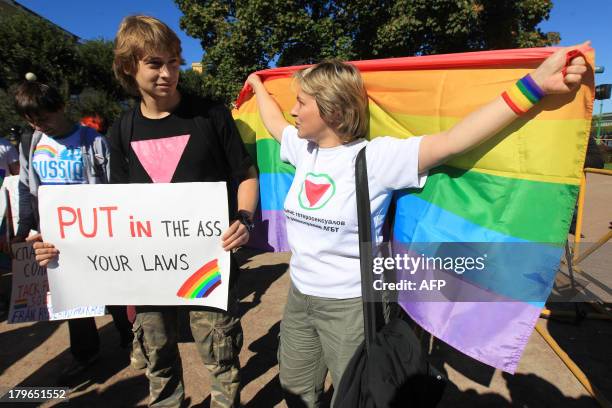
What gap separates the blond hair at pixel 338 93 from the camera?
1.47 metres

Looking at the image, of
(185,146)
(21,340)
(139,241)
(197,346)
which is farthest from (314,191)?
(21,340)

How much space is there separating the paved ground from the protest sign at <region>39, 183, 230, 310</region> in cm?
113

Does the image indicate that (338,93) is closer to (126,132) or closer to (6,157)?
(126,132)

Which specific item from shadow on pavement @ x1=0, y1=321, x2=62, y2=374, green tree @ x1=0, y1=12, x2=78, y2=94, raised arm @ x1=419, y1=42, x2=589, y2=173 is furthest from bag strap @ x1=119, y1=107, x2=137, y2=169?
green tree @ x1=0, y1=12, x2=78, y2=94

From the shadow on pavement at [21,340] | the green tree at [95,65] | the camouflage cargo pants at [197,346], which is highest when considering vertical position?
the green tree at [95,65]

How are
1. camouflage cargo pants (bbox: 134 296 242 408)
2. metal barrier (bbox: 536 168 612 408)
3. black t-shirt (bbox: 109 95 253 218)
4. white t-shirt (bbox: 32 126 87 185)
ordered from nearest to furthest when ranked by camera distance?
black t-shirt (bbox: 109 95 253 218) < camouflage cargo pants (bbox: 134 296 242 408) < white t-shirt (bbox: 32 126 87 185) < metal barrier (bbox: 536 168 612 408)

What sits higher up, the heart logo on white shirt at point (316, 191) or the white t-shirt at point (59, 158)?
the white t-shirt at point (59, 158)

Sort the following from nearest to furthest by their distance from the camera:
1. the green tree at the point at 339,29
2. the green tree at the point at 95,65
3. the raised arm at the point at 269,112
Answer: the raised arm at the point at 269,112 → the green tree at the point at 339,29 → the green tree at the point at 95,65

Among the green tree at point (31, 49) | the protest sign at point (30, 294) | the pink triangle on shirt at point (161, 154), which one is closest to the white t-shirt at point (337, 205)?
the pink triangle on shirt at point (161, 154)

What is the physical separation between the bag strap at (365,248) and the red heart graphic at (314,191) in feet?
0.54

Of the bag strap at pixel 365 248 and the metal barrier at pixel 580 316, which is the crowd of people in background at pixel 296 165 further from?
the metal barrier at pixel 580 316

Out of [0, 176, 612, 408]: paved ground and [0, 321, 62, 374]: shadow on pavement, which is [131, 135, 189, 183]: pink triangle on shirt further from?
[0, 321, 62, 374]: shadow on pavement

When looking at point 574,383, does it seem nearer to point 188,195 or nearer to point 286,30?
point 188,195

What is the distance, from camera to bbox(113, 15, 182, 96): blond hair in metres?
1.52
